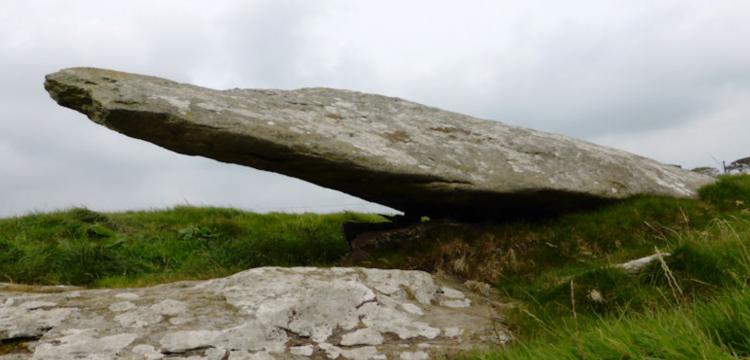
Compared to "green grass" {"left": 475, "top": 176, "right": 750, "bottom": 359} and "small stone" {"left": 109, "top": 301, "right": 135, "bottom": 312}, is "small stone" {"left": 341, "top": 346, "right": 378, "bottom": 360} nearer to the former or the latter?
"green grass" {"left": 475, "top": 176, "right": 750, "bottom": 359}

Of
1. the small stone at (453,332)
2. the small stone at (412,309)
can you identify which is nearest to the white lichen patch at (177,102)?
the small stone at (412,309)

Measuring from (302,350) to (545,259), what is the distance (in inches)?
159

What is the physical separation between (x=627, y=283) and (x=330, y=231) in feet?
23.2

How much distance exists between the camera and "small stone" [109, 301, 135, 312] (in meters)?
5.67

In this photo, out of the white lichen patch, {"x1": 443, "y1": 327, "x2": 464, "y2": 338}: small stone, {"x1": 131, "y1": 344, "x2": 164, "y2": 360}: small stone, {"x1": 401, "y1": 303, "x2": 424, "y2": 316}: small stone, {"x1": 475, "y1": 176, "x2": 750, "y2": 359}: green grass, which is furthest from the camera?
the white lichen patch

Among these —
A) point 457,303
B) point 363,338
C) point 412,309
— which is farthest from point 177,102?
point 457,303

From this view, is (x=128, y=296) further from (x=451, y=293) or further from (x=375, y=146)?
(x=375, y=146)

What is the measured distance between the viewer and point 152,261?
10258 mm

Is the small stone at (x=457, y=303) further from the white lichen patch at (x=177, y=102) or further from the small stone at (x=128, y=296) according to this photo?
the white lichen patch at (x=177, y=102)

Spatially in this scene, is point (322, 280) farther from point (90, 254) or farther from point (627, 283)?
point (90, 254)

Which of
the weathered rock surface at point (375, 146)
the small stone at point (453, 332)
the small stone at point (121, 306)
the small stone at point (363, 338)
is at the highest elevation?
the weathered rock surface at point (375, 146)

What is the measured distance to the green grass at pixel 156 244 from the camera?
356 inches

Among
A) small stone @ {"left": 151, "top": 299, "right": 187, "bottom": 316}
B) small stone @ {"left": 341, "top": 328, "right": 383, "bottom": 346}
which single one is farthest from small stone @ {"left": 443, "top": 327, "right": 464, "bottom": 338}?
small stone @ {"left": 151, "top": 299, "right": 187, "bottom": 316}

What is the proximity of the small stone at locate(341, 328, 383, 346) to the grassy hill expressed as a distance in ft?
3.80
